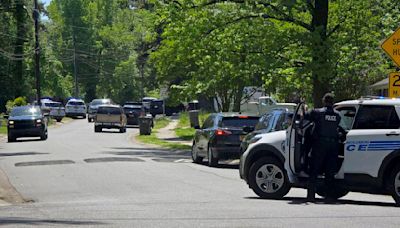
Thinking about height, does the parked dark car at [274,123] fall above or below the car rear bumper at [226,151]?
above

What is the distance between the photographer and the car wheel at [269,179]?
1366 cm

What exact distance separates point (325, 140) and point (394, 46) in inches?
224

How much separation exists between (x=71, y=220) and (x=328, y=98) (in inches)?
185

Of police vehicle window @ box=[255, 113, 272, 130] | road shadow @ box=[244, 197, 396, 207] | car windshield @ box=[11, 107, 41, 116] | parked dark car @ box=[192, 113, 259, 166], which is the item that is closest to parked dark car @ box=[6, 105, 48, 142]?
car windshield @ box=[11, 107, 41, 116]

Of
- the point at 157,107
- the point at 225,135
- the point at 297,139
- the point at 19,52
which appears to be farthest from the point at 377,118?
the point at 157,107

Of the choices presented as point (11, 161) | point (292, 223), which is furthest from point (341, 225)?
point (11, 161)

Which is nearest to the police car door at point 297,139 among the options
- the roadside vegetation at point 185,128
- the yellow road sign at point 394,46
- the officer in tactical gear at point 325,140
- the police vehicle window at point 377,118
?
the officer in tactical gear at point 325,140

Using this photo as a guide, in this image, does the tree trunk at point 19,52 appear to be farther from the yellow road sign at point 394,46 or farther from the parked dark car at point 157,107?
the yellow road sign at point 394,46

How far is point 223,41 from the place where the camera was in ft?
95.0

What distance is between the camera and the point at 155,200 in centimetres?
1391

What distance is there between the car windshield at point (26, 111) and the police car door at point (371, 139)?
26.4 metres

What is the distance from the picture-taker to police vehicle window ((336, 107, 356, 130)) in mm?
13367

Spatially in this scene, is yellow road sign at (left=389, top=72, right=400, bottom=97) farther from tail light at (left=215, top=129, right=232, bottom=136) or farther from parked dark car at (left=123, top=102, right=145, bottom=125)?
parked dark car at (left=123, top=102, right=145, bottom=125)

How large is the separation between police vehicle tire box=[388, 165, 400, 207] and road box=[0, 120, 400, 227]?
8.2 inches
